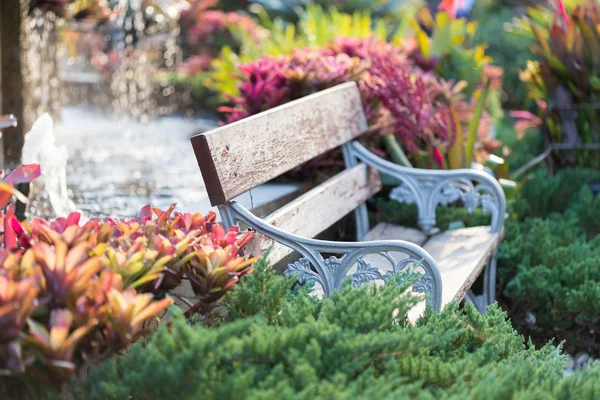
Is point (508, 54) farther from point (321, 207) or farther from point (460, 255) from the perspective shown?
point (321, 207)

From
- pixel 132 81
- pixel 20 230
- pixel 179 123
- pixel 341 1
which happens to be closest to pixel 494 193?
pixel 20 230

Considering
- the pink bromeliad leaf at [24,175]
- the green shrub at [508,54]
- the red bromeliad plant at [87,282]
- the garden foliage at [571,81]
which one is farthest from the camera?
the green shrub at [508,54]

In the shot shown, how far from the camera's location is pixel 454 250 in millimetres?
3266

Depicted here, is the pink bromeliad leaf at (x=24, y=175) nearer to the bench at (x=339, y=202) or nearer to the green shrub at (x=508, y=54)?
the bench at (x=339, y=202)

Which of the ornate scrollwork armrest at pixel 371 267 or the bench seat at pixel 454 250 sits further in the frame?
the bench seat at pixel 454 250

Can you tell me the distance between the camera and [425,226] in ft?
11.7

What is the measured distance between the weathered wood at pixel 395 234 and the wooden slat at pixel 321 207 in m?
0.18

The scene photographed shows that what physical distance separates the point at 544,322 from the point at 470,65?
360 cm

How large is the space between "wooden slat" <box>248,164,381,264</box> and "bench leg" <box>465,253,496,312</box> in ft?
2.20

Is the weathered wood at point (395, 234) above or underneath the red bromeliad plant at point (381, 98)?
underneath

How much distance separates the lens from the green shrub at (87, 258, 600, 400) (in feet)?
4.95

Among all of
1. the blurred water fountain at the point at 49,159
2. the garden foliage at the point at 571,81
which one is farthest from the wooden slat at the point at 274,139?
the garden foliage at the point at 571,81

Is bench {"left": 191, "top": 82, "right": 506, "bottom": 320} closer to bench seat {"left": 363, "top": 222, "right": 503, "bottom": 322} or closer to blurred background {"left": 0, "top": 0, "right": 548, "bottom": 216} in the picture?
bench seat {"left": 363, "top": 222, "right": 503, "bottom": 322}

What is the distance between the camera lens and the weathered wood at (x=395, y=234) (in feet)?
11.6
